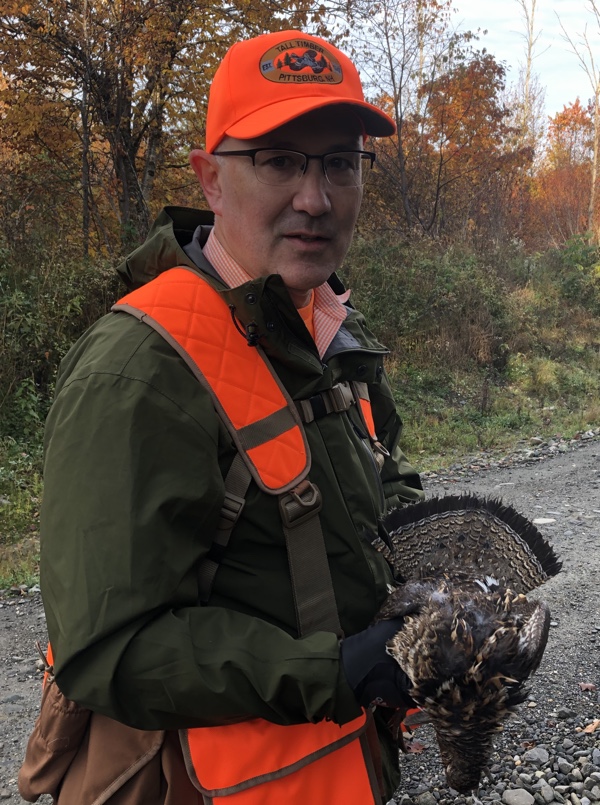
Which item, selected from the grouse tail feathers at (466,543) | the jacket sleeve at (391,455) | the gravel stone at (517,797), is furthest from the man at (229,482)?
the gravel stone at (517,797)

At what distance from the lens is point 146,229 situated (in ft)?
37.8

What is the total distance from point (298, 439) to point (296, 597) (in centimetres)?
42

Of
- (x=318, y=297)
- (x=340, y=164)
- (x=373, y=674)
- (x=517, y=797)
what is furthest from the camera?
(x=517, y=797)

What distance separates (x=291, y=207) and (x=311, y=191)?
0.08 metres

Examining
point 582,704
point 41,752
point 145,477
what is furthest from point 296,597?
point 582,704

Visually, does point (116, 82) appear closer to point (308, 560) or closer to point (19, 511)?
point (19, 511)

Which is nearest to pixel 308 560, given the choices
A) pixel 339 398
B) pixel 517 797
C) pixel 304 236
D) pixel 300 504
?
pixel 300 504

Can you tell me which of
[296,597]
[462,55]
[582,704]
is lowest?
[582,704]

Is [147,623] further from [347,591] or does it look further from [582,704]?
[582,704]

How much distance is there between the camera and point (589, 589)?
5051 mm

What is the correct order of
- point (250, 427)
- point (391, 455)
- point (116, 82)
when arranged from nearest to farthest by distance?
point (250, 427) → point (391, 455) → point (116, 82)

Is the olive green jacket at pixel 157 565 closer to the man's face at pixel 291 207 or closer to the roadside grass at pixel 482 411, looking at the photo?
the man's face at pixel 291 207

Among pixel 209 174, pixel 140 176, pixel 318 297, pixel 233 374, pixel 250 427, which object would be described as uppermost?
pixel 140 176

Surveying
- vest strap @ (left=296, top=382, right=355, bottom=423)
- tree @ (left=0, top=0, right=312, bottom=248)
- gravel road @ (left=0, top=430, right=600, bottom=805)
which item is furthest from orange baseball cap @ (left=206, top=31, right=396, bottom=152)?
tree @ (left=0, top=0, right=312, bottom=248)
